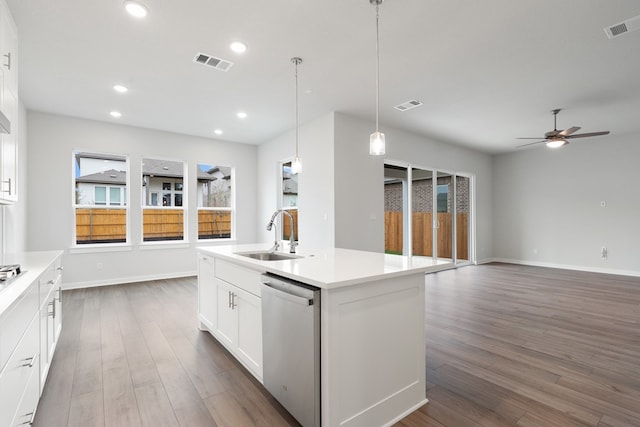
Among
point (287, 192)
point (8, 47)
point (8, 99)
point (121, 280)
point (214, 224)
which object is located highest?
point (8, 47)

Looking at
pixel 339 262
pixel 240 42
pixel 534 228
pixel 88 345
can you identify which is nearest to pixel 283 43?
pixel 240 42

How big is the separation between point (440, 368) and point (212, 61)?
12.0 feet

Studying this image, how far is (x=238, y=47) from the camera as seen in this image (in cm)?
297

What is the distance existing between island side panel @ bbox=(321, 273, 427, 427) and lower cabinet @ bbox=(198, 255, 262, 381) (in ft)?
2.35

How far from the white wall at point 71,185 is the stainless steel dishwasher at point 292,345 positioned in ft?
15.3

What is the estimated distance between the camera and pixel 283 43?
2.92 metres

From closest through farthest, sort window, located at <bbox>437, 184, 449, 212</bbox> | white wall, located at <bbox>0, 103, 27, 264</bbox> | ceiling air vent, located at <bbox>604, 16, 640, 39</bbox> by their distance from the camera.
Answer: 1. ceiling air vent, located at <bbox>604, 16, 640, 39</bbox>
2. white wall, located at <bbox>0, 103, 27, 264</bbox>
3. window, located at <bbox>437, 184, 449, 212</bbox>

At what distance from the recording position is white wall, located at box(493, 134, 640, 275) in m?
6.27

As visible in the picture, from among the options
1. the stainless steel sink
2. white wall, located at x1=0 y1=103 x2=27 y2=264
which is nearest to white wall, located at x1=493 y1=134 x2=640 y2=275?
the stainless steel sink

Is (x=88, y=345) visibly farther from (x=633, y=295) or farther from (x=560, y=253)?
(x=560, y=253)

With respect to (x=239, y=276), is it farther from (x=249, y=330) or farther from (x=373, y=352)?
(x=373, y=352)

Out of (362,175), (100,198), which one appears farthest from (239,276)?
(100,198)

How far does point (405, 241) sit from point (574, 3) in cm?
462

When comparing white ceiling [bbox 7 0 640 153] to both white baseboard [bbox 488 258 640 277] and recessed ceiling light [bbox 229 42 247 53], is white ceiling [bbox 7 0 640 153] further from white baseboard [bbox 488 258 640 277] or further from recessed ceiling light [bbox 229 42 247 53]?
white baseboard [bbox 488 258 640 277]
